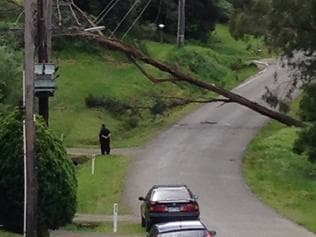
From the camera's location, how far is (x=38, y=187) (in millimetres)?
23641

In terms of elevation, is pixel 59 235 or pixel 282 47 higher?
pixel 282 47

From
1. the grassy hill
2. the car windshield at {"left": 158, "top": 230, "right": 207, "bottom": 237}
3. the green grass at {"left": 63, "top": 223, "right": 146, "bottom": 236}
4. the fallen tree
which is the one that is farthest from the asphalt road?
the car windshield at {"left": 158, "top": 230, "right": 207, "bottom": 237}

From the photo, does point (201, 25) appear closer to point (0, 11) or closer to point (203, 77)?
point (203, 77)

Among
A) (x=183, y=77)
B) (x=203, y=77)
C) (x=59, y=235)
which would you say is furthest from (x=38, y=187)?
(x=203, y=77)

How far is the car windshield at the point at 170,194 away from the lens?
26.8 m

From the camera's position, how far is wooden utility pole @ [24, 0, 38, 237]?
2147cm

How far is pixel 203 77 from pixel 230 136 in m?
15.1

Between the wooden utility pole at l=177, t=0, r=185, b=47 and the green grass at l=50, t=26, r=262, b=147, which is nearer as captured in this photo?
the green grass at l=50, t=26, r=262, b=147

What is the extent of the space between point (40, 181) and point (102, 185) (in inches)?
448

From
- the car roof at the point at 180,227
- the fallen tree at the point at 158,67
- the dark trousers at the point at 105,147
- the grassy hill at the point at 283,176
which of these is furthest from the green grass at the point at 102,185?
the car roof at the point at 180,227

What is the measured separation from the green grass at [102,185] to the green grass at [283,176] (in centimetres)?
482

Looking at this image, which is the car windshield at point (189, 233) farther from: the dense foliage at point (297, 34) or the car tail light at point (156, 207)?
the dense foliage at point (297, 34)

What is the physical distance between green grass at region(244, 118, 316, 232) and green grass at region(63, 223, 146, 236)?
16.1 feet

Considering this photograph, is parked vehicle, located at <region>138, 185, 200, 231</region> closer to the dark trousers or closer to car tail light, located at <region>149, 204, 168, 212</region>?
car tail light, located at <region>149, 204, 168, 212</region>
